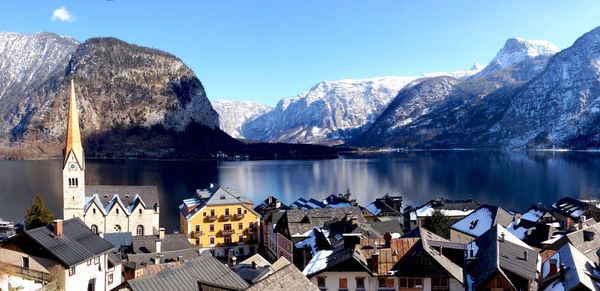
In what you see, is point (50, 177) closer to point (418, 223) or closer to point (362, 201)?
point (362, 201)

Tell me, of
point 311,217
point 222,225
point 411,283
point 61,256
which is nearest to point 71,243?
point 61,256

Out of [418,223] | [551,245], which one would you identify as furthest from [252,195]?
[551,245]

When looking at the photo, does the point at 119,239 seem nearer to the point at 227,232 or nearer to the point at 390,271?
the point at 227,232

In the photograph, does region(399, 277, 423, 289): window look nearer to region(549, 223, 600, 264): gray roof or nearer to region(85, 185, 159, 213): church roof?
region(549, 223, 600, 264): gray roof

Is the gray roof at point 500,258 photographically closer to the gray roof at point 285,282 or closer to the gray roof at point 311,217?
the gray roof at point 285,282

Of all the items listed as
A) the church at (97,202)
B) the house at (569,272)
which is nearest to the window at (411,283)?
the house at (569,272)

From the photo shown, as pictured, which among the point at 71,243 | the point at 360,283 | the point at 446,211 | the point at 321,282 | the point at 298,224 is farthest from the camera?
the point at 446,211

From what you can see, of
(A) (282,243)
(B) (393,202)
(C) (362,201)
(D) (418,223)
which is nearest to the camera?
(A) (282,243)
